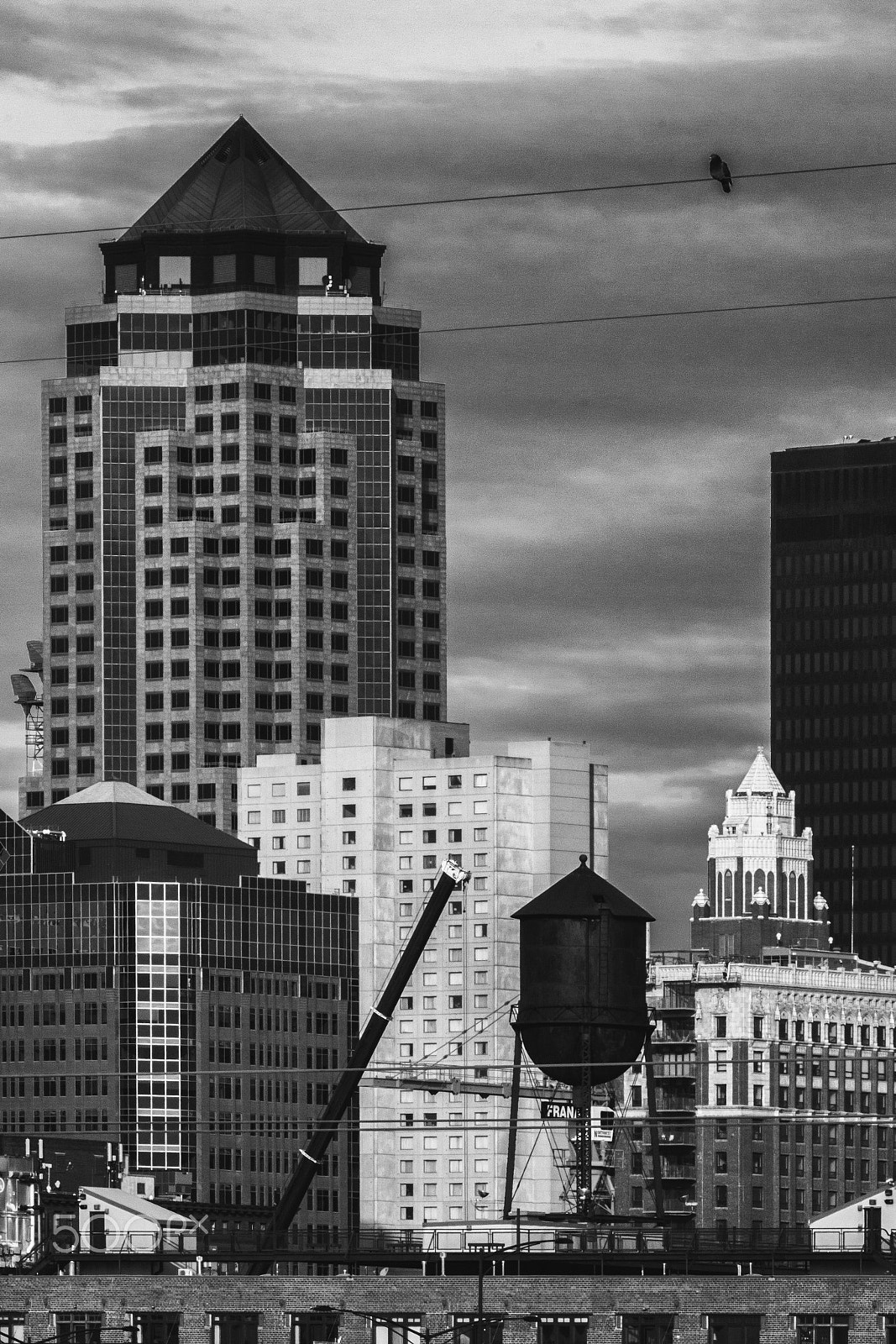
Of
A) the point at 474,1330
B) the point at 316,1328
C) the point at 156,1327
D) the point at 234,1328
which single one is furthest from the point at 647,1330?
the point at 156,1327

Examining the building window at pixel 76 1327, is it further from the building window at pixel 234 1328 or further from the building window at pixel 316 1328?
the building window at pixel 316 1328

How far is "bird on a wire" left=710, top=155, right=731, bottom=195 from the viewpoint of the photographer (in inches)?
4493

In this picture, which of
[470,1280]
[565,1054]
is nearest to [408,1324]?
[470,1280]

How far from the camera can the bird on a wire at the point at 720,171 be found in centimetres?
11412

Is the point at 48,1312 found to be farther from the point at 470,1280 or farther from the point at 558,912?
the point at 558,912

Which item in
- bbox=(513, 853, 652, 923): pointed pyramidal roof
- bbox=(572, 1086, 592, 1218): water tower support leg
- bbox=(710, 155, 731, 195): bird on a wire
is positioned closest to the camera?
bbox=(710, 155, 731, 195): bird on a wire

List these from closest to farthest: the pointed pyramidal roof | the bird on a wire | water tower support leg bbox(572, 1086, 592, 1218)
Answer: the bird on a wire < water tower support leg bbox(572, 1086, 592, 1218) < the pointed pyramidal roof

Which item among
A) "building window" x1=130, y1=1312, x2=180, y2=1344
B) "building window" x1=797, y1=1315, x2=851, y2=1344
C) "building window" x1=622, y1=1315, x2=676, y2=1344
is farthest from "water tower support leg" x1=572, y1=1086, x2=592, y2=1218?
"building window" x1=797, y1=1315, x2=851, y2=1344

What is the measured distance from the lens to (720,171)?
379 feet

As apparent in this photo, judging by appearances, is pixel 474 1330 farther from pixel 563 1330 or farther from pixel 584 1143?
Answer: pixel 584 1143

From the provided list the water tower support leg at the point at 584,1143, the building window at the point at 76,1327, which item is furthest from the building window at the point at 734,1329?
the water tower support leg at the point at 584,1143

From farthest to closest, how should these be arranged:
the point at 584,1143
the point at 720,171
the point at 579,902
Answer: the point at 579,902 < the point at 584,1143 < the point at 720,171

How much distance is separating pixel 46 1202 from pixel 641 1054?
33405 millimetres

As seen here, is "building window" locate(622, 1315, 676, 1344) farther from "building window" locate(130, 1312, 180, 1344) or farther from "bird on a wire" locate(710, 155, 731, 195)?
"bird on a wire" locate(710, 155, 731, 195)
